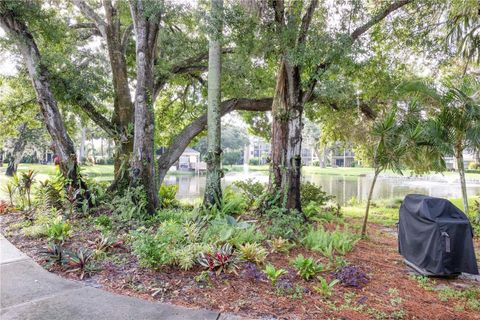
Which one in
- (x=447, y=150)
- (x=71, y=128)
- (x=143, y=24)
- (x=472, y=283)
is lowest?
(x=472, y=283)

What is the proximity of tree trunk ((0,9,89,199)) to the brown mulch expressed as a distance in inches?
113

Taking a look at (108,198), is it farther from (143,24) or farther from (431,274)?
(431,274)

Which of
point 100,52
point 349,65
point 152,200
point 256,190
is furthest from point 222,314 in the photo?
point 100,52

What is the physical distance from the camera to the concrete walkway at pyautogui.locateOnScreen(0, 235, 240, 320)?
2.73m

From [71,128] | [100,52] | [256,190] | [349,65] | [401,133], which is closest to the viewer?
[401,133]

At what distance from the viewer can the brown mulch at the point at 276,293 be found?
2.93 m

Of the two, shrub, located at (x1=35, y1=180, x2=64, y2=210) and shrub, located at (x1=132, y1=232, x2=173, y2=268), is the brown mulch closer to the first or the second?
shrub, located at (x1=132, y1=232, x2=173, y2=268)

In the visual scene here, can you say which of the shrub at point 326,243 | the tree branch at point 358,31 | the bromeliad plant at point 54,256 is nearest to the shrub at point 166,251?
the bromeliad plant at point 54,256

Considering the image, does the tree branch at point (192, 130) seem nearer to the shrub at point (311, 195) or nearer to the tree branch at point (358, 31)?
the shrub at point (311, 195)

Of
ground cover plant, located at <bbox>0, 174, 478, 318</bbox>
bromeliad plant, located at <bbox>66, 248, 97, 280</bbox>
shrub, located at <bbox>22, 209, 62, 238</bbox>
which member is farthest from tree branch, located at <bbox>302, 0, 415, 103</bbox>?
shrub, located at <bbox>22, 209, 62, 238</bbox>

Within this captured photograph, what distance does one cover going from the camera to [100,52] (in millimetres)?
9805

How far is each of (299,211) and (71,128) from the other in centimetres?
902

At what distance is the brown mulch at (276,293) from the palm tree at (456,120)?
353 cm

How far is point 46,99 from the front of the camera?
23.0 ft
